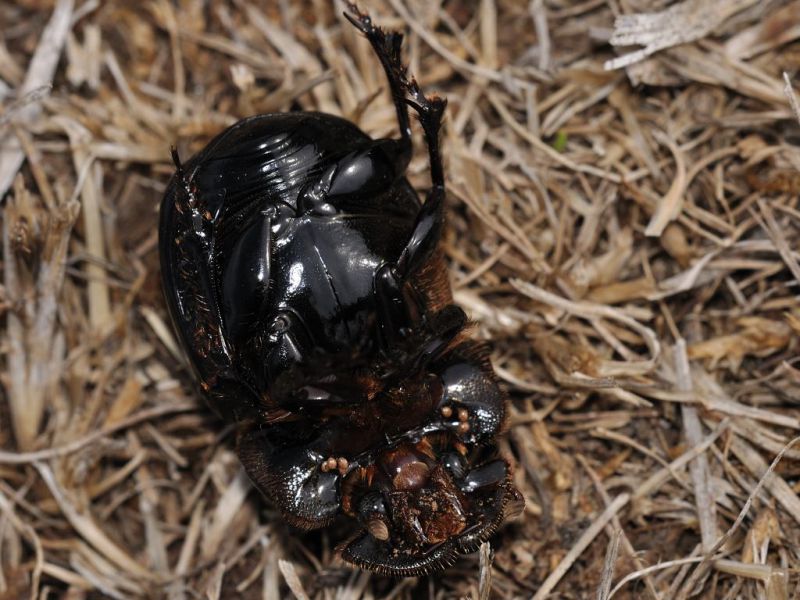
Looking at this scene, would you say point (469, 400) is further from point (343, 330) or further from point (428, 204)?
point (428, 204)

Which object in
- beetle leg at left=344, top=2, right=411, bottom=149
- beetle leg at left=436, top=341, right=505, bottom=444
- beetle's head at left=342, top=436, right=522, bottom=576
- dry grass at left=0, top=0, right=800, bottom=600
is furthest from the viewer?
dry grass at left=0, top=0, right=800, bottom=600

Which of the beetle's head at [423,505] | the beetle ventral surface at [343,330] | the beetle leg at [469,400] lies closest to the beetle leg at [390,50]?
the beetle ventral surface at [343,330]

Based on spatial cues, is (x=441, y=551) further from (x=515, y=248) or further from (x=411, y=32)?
(x=411, y=32)

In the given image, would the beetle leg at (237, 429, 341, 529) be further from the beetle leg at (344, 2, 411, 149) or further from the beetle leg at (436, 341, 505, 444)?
the beetle leg at (344, 2, 411, 149)

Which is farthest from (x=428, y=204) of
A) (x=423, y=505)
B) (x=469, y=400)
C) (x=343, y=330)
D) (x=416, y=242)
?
(x=423, y=505)

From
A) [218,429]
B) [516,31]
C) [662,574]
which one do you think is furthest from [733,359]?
[218,429]

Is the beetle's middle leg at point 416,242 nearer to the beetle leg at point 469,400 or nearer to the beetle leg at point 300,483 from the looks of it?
the beetle leg at point 469,400

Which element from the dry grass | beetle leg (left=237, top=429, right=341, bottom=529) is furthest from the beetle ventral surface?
the dry grass
